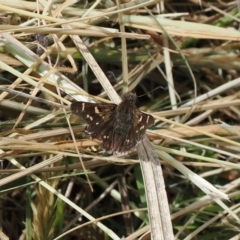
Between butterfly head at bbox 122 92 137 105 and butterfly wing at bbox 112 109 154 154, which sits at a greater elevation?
butterfly head at bbox 122 92 137 105

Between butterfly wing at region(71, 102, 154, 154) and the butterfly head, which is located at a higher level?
the butterfly head

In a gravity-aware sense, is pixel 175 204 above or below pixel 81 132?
below

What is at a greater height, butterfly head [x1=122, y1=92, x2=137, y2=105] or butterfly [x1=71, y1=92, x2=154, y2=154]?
butterfly head [x1=122, y1=92, x2=137, y2=105]

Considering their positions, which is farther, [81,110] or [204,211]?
[204,211]

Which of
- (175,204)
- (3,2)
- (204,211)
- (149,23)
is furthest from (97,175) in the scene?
(3,2)

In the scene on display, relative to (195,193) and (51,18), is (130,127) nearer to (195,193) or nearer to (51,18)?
(51,18)

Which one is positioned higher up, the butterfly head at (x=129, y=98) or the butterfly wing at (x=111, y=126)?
the butterfly head at (x=129, y=98)

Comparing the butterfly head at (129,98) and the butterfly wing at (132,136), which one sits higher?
the butterfly head at (129,98)

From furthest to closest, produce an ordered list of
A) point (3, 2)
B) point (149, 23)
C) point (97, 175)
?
point (97, 175) < point (149, 23) < point (3, 2)
